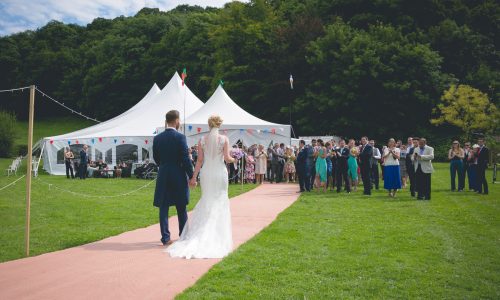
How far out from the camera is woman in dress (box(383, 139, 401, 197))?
14117mm

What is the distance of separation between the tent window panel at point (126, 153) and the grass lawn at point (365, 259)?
1798 cm

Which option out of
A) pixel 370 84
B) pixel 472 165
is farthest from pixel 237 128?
pixel 370 84

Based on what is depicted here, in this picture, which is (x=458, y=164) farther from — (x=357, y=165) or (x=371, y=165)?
(x=357, y=165)

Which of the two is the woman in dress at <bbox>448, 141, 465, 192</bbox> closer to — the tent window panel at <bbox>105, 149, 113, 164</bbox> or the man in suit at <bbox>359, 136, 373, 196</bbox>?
the man in suit at <bbox>359, 136, 373, 196</bbox>

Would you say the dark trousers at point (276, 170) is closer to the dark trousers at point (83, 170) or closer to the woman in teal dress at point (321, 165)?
the woman in teal dress at point (321, 165)

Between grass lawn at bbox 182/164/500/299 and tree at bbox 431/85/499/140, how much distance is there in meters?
26.7

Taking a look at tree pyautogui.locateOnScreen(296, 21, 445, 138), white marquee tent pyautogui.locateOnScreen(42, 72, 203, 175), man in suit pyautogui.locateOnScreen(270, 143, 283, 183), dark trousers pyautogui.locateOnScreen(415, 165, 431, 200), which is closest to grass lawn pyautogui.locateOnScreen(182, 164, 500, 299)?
dark trousers pyautogui.locateOnScreen(415, 165, 431, 200)

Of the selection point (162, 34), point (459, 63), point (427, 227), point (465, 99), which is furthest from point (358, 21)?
point (427, 227)

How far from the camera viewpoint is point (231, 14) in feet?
145

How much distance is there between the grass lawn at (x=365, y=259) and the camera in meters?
4.86

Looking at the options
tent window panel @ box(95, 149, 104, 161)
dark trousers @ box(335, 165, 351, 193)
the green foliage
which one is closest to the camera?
dark trousers @ box(335, 165, 351, 193)

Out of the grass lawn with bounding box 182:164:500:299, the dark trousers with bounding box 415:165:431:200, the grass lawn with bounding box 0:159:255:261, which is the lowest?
the grass lawn with bounding box 182:164:500:299

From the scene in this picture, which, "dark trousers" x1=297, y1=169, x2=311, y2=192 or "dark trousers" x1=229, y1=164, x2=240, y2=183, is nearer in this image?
"dark trousers" x1=297, y1=169, x2=311, y2=192

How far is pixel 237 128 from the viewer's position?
22.3 m
